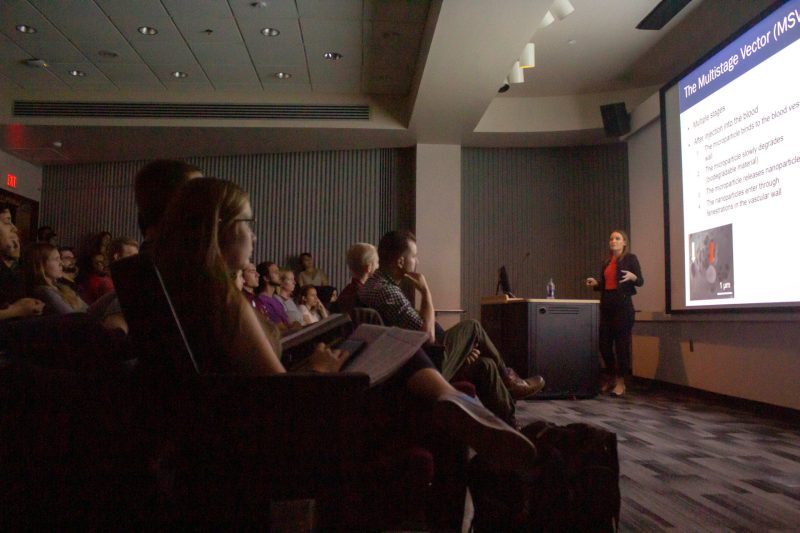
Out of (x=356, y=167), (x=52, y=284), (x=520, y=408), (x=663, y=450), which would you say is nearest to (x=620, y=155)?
(x=356, y=167)

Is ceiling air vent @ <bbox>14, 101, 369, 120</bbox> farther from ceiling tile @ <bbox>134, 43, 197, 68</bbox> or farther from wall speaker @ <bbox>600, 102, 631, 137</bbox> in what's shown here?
wall speaker @ <bbox>600, 102, 631, 137</bbox>

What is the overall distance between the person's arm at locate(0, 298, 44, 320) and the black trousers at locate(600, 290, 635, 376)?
14.6 feet

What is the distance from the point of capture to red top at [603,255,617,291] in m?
5.60

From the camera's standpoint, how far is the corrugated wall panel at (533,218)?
7355mm

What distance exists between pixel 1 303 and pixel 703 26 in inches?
215

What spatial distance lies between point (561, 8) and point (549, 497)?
4087 mm

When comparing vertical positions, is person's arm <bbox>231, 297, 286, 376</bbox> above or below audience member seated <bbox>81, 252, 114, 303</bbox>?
below

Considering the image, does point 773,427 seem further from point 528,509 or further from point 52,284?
point 52,284

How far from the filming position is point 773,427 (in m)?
3.76


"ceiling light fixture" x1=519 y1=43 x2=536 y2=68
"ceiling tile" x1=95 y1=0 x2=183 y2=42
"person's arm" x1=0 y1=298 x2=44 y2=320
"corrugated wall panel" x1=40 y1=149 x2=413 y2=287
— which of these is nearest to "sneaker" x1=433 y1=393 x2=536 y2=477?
"person's arm" x1=0 y1=298 x2=44 y2=320

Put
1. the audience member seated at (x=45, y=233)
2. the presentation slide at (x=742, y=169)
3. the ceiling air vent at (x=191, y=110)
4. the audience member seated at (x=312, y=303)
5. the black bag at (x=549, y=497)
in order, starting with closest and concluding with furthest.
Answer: the black bag at (x=549, y=497), the presentation slide at (x=742, y=169), the audience member seated at (x=312, y=303), the ceiling air vent at (x=191, y=110), the audience member seated at (x=45, y=233)

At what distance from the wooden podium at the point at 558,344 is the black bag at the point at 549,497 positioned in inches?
128

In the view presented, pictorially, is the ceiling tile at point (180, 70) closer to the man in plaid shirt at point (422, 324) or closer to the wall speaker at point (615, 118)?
the man in plaid shirt at point (422, 324)

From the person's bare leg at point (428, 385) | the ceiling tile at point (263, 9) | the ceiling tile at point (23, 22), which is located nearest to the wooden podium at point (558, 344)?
the ceiling tile at point (263, 9)
